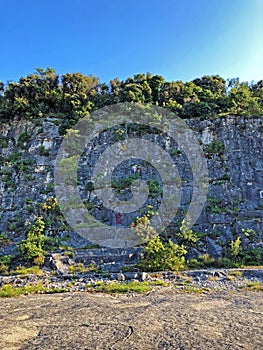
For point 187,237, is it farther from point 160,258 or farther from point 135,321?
point 135,321

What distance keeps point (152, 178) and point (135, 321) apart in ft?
49.9

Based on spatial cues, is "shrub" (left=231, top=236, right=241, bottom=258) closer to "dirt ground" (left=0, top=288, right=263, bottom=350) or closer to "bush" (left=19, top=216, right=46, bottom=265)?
"dirt ground" (left=0, top=288, right=263, bottom=350)

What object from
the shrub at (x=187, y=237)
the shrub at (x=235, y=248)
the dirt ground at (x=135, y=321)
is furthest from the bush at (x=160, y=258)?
the dirt ground at (x=135, y=321)

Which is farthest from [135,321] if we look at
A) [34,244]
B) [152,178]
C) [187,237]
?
[152,178]

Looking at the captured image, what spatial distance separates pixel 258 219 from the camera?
1547cm

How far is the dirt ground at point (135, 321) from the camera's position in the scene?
4.41m

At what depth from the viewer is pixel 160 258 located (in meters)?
11.8

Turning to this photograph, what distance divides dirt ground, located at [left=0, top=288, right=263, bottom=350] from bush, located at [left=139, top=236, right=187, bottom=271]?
3.45 meters

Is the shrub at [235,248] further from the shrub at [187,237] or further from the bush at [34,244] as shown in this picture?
the bush at [34,244]

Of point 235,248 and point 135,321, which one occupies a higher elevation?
point 235,248

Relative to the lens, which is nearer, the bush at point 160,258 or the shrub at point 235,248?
the bush at point 160,258

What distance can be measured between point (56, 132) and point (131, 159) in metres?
7.58

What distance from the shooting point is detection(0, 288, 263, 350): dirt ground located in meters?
4.41

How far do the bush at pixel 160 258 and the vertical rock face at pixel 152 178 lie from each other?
311 centimetres
